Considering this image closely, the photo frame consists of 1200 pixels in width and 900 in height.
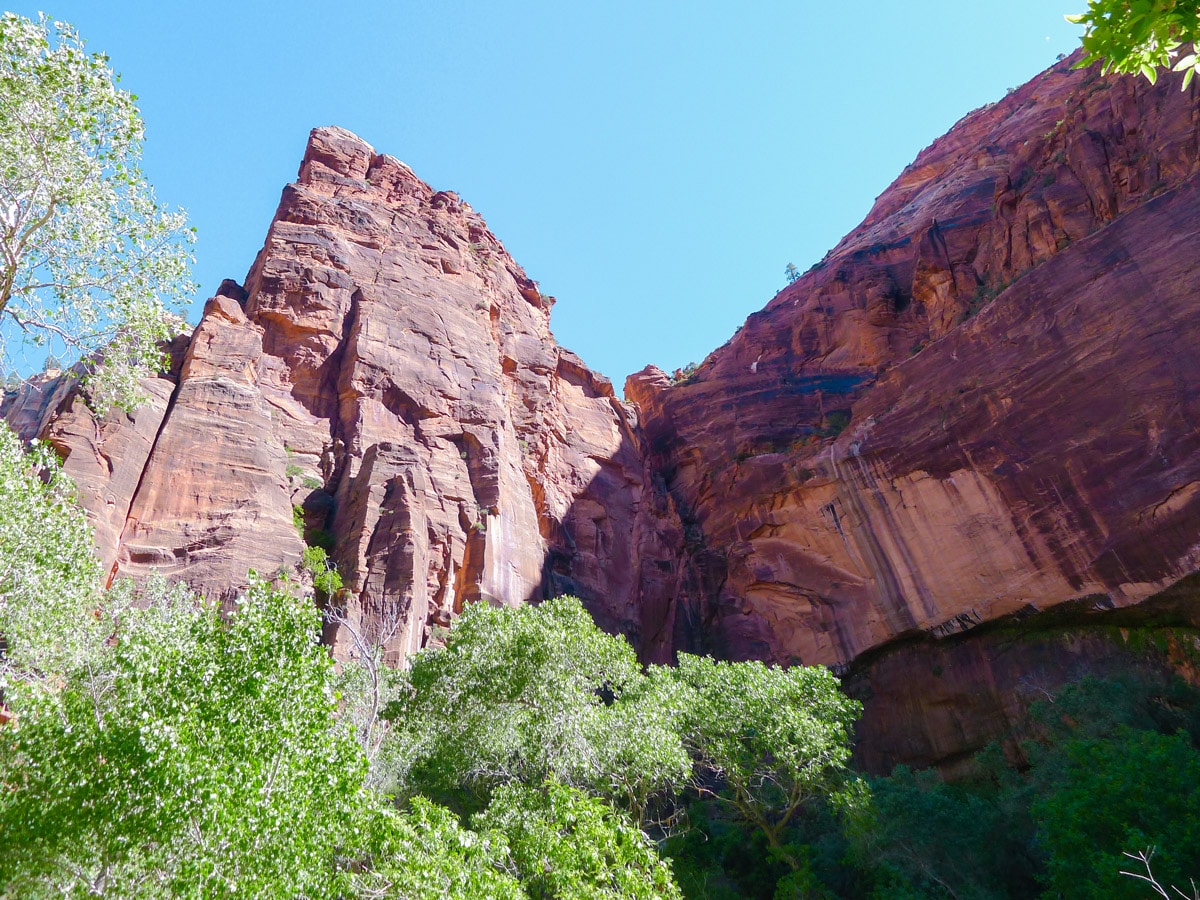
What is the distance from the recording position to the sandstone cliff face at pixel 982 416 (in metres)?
26.0

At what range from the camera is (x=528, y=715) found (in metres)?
19.2

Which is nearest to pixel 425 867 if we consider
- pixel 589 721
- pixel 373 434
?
pixel 589 721

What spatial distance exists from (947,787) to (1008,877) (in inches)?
148

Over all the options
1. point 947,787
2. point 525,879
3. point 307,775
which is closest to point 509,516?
point 947,787

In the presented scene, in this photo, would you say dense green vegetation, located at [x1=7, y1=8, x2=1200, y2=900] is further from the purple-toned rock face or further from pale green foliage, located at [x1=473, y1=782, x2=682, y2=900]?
the purple-toned rock face

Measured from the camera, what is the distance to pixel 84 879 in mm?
9977

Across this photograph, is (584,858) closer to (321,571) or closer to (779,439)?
(321,571)

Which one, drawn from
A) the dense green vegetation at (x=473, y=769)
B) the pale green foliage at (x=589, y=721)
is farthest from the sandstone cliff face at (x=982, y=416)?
the pale green foliage at (x=589, y=721)

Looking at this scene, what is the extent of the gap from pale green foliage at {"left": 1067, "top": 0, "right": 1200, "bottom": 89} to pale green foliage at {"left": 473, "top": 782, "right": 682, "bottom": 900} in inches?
491

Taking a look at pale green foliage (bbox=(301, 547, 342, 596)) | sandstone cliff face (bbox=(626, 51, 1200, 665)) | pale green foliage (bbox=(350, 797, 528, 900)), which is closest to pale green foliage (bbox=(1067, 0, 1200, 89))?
pale green foliage (bbox=(350, 797, 528, 900))

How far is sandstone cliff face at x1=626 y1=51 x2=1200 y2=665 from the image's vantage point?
85.1ft

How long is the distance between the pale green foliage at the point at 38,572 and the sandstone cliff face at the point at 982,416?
28.6 m

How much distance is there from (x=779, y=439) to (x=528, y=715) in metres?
28.7

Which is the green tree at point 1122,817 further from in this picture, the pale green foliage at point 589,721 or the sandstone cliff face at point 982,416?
the sandstone cliff face at point 982,416
